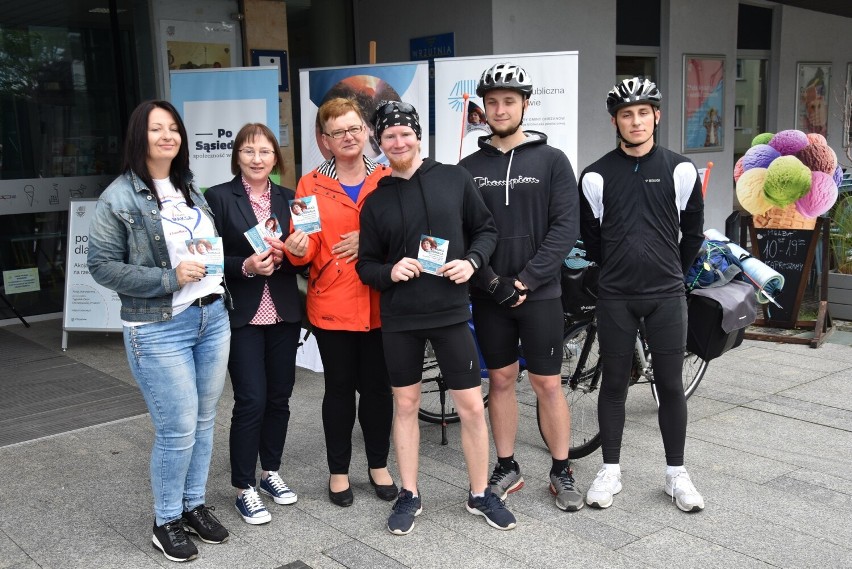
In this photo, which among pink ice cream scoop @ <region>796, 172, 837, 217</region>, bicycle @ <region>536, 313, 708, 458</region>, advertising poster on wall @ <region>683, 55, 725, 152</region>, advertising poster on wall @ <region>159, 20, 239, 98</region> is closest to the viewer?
bicycle @ <region>536, 313, 708, 458</region>

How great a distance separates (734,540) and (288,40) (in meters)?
7.10

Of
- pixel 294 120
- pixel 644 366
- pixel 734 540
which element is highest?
pixel 294 120

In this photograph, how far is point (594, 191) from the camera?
3.96 m

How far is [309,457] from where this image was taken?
4.68 m

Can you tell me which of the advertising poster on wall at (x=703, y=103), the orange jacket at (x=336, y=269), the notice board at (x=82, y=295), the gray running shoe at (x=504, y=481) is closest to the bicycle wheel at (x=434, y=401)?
the gray running shoe at (x=504, y=481)

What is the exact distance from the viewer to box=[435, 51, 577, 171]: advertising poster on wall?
668 centimetres

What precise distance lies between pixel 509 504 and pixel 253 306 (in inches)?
58.3

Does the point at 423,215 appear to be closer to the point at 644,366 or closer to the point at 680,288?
the point at 680,288

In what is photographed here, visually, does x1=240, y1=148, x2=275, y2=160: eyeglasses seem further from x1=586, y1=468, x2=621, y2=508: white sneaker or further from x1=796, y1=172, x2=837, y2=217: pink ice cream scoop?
x1=796, y1=172, x2=837, y2=217: pink ice cream scoop

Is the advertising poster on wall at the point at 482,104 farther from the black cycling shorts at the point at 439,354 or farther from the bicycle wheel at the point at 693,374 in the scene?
the black cycling shorts at the point at 439,354

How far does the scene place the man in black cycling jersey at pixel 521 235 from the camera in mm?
3775

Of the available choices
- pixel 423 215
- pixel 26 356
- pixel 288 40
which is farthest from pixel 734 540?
pixel 288 40

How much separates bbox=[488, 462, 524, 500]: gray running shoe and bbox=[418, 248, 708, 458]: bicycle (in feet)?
1.69

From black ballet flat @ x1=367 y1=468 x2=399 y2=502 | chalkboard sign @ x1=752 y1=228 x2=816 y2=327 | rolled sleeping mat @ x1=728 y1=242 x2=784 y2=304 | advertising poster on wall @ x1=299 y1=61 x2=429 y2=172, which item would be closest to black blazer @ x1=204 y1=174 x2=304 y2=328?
black ballet flat @ x1=367 y1=468 x2=399 y2=502
